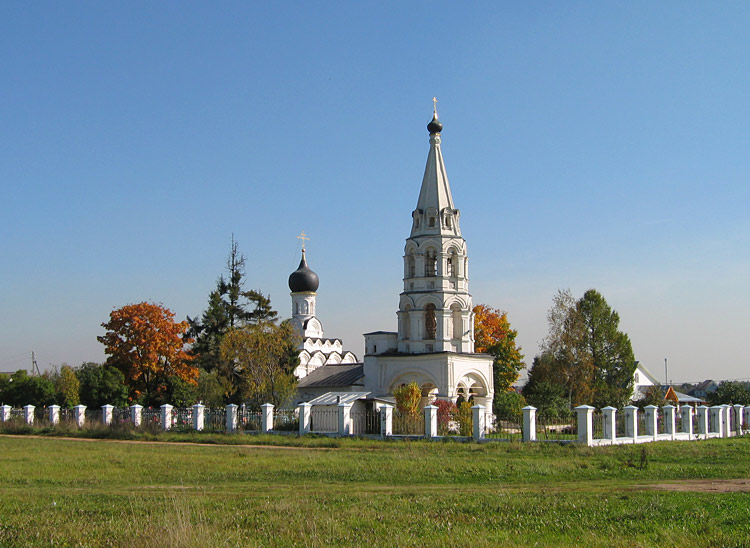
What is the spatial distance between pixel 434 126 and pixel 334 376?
1491 cm

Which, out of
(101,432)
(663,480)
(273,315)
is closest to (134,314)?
(273,315)

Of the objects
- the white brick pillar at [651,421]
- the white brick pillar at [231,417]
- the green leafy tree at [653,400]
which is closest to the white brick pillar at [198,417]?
the white brick pillar at [231,417]

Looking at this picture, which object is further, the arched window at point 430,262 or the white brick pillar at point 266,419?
the arched window at point 430,262

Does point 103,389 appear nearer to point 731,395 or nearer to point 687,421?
point 687,421

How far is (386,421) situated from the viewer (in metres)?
26.3

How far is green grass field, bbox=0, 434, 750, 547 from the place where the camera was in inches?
337

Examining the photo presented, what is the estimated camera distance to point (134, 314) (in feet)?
141

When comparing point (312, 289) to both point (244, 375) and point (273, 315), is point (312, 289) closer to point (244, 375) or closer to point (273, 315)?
point (273, 315)

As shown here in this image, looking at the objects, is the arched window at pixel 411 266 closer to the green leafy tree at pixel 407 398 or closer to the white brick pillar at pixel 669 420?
the green leafy tree at pixel 407 398

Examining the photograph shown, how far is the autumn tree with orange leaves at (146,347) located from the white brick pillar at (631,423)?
83.1 ft

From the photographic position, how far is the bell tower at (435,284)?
37.0 meters

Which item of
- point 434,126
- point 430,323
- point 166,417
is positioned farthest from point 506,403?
point 166,417

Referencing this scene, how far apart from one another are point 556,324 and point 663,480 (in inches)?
1119

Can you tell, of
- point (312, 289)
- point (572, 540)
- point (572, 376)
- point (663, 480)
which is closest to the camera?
point (572, 540)
